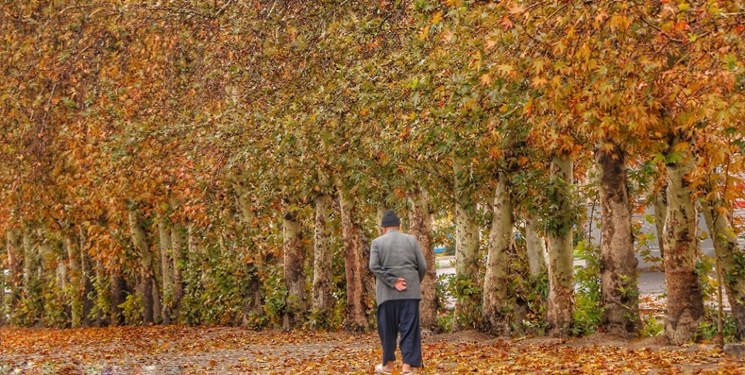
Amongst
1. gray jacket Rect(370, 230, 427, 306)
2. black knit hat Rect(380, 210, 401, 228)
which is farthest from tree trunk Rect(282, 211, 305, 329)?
gray jacket Rect(370, 230, 427, 306)

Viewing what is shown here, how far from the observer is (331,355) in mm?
21000

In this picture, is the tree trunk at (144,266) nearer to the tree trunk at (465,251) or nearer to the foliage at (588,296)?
the tree trunk at (465,251)

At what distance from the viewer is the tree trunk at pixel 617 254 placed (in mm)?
20219

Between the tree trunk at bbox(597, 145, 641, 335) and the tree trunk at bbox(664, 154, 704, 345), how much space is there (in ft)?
6.34

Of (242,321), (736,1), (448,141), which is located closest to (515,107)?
(448,141)

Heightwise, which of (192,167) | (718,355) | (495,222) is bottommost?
(718,355)

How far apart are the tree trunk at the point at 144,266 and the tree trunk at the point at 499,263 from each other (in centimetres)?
1630

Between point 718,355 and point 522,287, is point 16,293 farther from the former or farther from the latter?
point 718,355

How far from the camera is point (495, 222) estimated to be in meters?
23.3

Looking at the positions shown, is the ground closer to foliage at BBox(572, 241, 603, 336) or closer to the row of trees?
foliage at BBox(572, 241, 603, 336)

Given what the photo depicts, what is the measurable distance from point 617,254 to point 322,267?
404 inches

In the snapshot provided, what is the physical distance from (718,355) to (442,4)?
221 inches

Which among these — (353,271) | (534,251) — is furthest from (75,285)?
(534,251)

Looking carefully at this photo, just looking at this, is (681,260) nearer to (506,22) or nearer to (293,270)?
(506,22)
